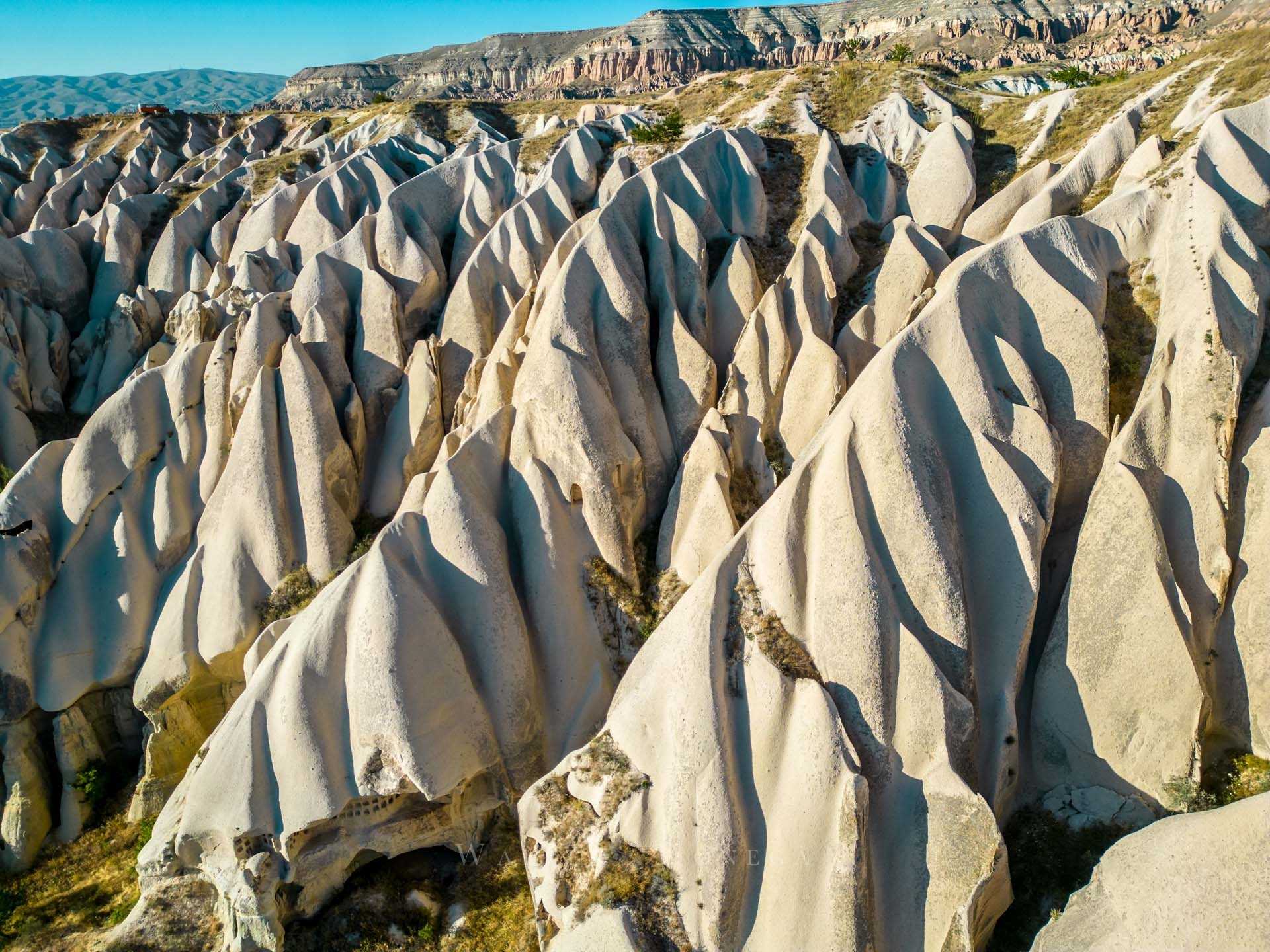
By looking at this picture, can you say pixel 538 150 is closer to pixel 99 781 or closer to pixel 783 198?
pixel 783 198

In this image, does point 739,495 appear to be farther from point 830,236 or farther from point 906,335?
point 830,236

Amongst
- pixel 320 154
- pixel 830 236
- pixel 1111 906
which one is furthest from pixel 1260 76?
pixel 320 154

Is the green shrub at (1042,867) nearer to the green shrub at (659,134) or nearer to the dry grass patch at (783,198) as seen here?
the dry grass patch at (783,198)

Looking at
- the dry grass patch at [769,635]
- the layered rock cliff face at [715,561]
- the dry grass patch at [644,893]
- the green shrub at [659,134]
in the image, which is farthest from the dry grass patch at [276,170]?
the dry grass patch at [644,893]

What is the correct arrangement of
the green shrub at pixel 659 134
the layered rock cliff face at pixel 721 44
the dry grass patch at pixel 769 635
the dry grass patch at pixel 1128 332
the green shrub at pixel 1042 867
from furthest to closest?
1. the layered rock cliff face at pixel 721 44
2. the green shrub at pixel 659 134
3. the dry grass patch at pixel 1128 332
4. the dry grass patch at pixel 769 635
5. the green shrub at pixel 1042 867

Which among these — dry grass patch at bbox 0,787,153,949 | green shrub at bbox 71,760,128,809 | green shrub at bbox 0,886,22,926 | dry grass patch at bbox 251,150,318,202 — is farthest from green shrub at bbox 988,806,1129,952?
dry grass patch at bbox 251,150,318,202

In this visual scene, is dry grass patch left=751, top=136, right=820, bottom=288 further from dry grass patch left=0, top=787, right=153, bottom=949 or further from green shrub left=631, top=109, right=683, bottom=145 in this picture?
dry grass patch left=0, top=787, right=153, bottom=949

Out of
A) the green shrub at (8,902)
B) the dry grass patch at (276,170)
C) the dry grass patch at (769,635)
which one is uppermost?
the dry grass patch at (276,170)
